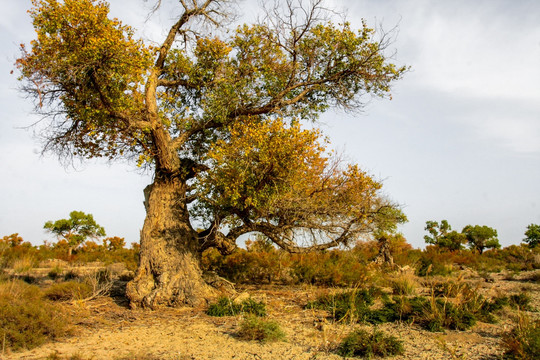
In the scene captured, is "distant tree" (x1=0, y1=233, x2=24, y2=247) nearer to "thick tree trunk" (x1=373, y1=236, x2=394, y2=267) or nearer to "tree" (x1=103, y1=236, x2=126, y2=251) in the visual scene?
"tree" (x1=103, y1=236, x2=126, y2=251)

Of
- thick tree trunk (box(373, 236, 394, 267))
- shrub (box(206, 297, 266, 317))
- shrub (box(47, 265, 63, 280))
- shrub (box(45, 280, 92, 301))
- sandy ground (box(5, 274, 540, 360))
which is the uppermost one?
thick tree trunk (box(373, 236, 394, 267))

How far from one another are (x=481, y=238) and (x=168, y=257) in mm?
26229

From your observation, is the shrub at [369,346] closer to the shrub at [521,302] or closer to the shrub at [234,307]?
the shrub at [234,307]

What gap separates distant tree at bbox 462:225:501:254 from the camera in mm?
28906

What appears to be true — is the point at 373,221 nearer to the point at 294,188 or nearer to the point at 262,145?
the point at 294,188

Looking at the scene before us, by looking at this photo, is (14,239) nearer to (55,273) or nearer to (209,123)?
(55,273)

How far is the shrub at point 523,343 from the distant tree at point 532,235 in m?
21.6

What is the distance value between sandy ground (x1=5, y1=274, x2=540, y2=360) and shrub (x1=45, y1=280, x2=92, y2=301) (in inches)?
22.2

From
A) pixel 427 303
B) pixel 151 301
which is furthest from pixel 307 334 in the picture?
pixel 151 301

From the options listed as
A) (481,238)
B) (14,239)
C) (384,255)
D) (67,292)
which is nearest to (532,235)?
(481,238)

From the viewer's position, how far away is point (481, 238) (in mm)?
29250

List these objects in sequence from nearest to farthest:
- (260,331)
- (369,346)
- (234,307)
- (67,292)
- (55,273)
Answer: (369,346) < (260,331) < (234,307) < (67,292) < (55,273)

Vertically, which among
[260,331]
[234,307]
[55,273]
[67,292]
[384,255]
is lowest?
[260,331]

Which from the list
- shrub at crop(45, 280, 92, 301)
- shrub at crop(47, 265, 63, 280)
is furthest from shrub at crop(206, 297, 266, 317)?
shrub at crop(47, 265, 63, 280)
